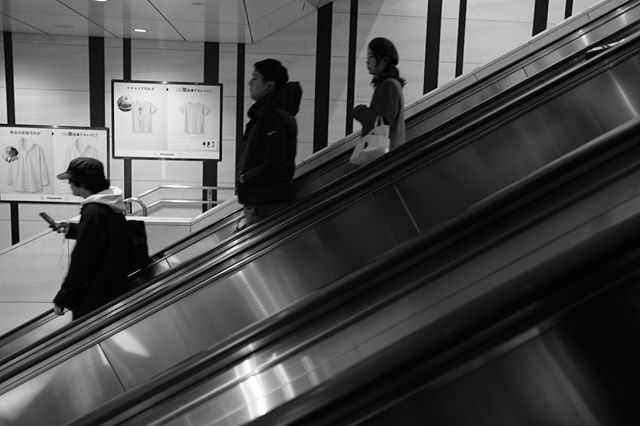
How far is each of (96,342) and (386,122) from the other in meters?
2.10

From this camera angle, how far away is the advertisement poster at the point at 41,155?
788 cm

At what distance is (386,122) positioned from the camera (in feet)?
11.6

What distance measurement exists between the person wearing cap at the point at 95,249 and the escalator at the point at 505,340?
2.35 meters

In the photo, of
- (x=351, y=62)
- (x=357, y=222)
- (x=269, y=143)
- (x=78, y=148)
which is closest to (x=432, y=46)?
(x=351, y=62)

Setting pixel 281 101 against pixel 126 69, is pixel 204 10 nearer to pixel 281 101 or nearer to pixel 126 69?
pixel 126 69

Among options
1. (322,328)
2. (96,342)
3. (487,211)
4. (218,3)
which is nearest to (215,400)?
(322,328)

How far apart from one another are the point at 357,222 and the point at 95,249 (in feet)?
4.98

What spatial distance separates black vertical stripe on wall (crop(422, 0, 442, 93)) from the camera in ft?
26.0

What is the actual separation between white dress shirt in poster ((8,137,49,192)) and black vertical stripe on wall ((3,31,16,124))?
0.59 metres

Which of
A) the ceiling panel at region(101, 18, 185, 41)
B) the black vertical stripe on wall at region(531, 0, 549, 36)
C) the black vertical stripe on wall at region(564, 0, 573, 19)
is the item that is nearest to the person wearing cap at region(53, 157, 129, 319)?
the ceiling panel at region(101, 18, 185, 41)

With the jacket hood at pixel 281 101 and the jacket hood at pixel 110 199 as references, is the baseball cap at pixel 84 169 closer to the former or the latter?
the jacket hood at pixel 110 199

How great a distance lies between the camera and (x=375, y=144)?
3492 mm

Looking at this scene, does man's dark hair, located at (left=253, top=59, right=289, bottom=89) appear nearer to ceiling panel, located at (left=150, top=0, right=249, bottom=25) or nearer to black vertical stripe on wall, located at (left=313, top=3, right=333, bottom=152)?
ceiling panel, located at (left=150, top=0, right=249, bottom=25)

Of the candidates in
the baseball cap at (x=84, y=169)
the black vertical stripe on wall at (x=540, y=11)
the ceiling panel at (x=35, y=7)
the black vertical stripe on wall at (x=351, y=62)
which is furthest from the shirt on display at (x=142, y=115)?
the black vertical stripe on wall at (x=540, y=11)
